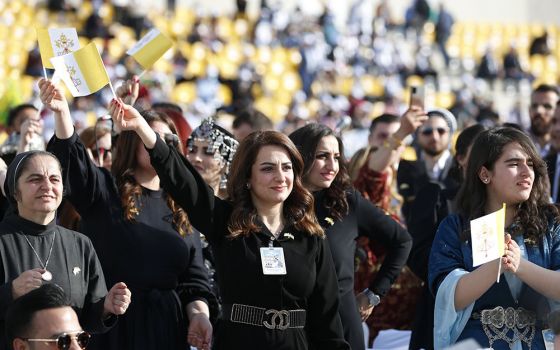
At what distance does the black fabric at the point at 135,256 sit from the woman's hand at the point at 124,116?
0.51 m

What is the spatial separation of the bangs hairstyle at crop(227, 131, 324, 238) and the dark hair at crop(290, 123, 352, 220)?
0.68 meters

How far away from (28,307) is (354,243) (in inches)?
81.5

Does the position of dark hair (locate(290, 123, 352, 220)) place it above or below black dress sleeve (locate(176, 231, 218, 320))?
above

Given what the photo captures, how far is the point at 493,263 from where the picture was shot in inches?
155

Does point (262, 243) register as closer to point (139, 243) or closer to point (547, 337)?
point (139, 243)

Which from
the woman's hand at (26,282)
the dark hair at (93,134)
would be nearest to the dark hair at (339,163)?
the dark hair at (93,134)

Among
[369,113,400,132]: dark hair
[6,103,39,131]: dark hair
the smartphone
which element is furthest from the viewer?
[369,113,400,132]: dark hair

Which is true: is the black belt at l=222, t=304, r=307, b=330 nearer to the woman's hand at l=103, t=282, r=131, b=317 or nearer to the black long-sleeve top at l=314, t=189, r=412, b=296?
the woman's hand at l=103, t=282, r=131, b=317

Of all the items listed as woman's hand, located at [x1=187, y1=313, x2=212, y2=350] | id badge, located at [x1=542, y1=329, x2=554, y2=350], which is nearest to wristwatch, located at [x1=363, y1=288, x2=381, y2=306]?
woman's hand, located at [x1=187, y1=313, x2=212, y2=350]

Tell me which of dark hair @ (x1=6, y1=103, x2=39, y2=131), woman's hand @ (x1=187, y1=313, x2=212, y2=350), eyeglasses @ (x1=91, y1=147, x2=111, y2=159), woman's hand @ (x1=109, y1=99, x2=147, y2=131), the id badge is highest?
dark hair @ (x1=6, y1=103, x2=39, y2=131)

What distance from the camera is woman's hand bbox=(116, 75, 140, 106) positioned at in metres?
4.93

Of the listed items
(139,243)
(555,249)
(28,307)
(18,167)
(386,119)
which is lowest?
(28,307)

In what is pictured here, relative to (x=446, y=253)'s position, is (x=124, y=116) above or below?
above

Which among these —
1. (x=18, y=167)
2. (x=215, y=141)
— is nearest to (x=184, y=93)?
(x=215, y=141)
